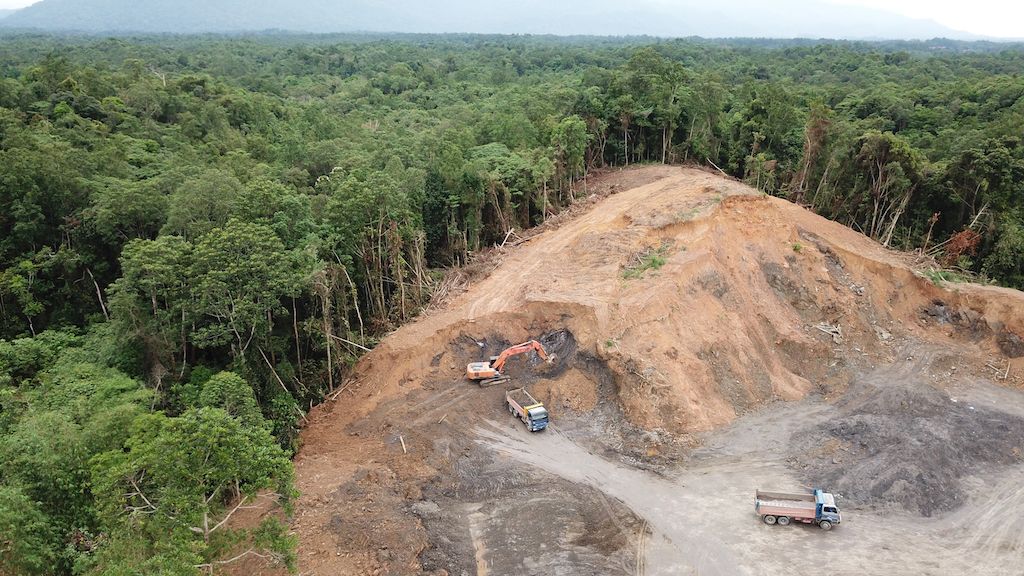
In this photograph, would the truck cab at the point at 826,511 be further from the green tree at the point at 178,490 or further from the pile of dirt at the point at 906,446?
the green tree at the point at 178,490

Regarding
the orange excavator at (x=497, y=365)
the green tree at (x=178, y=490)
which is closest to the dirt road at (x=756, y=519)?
the orange excavator at (x=497, y=365)

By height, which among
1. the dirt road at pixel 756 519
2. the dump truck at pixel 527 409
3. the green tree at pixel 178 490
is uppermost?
the green tree at pixel 178 490

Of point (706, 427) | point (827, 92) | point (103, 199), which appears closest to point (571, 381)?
point (706, 427)

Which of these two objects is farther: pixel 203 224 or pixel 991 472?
pixel 203 224

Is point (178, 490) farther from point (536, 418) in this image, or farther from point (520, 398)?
point (520, 398)

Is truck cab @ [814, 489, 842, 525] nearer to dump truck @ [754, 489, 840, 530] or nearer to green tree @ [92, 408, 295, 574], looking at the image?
dump truck @ [754, 489, 840, 530]

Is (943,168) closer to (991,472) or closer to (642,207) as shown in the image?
(642,207)
